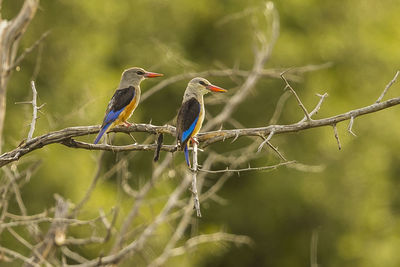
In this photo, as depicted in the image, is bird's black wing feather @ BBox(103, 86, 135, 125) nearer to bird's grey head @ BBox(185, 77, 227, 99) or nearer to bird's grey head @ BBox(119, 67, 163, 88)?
bird's grey head @ BBox(119, 67, 163, 88)

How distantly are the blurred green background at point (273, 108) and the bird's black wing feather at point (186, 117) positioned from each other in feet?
31.2

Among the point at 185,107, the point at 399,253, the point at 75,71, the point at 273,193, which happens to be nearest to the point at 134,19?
the point at 75,71

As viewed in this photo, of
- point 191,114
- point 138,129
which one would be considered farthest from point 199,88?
point 138,129

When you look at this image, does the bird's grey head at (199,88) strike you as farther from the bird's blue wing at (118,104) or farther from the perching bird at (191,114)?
the bird's blue wing at (118,104)

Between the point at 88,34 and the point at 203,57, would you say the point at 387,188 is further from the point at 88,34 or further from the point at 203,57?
the point at 88,34

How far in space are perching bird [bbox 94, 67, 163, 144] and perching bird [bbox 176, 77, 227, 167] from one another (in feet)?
0.76

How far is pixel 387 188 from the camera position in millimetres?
16672

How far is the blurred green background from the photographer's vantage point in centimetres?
1495

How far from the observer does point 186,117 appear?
4.11m

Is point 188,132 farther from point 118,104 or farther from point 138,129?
point 118,104

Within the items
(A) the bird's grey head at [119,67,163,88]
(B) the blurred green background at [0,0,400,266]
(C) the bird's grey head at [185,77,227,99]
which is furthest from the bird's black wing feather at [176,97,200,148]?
(B) the blurred green background at [0,0,400,266]

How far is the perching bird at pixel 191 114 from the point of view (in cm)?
392

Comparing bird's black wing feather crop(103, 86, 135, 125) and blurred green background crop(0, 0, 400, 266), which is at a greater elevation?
blurred green background crop(0, 0, 400, 266)

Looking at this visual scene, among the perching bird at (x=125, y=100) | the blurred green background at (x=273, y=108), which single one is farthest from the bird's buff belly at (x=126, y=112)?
the blurred green background at (x=273, y=108)
